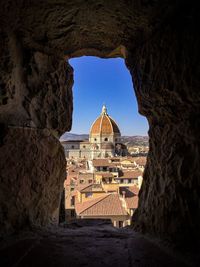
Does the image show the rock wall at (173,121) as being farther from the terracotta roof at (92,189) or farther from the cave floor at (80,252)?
the terracotta roof at (92,189)

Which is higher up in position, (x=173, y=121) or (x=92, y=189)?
(x=173, y=121)

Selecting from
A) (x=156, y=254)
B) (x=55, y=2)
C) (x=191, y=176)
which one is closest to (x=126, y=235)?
(x=156, y=254)

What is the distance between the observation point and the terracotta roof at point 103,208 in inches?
540

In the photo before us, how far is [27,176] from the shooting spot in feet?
10.2

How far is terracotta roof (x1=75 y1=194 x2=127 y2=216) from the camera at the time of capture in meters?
13.7

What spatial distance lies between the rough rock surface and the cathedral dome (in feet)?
176

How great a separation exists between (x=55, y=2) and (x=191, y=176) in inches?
76.6

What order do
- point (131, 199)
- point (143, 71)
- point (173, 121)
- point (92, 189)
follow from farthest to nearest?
point (92, 189), point (131, 199), point (143, 71), point (173, 121)

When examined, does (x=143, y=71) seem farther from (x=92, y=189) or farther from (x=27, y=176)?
(x=92, y=189)

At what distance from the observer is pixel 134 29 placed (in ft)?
9.39

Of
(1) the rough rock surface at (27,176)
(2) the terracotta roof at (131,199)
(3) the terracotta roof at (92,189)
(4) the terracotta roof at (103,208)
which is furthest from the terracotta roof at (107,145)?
(1) the rough rock surface at (27,176)

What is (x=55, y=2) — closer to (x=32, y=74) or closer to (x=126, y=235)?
(x=32, y=74)

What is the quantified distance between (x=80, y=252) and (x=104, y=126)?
5594 centimetres

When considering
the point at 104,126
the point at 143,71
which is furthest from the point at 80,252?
the point at 104,126
